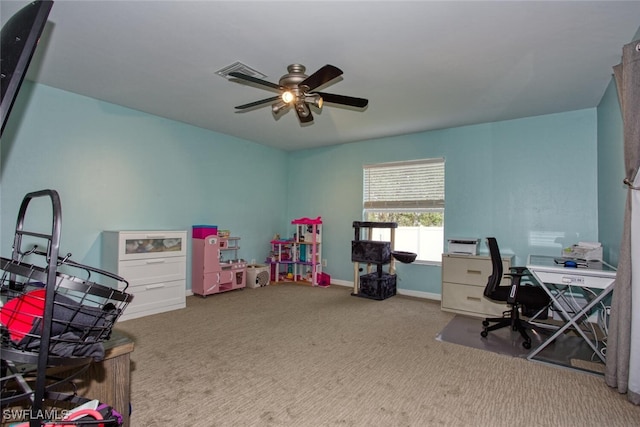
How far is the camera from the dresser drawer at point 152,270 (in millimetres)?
3650

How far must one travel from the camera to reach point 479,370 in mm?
2514

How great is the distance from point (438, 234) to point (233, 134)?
3.56 meters

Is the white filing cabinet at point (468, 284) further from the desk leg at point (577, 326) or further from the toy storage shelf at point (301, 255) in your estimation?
the toy storage shelf at point (301, 255)

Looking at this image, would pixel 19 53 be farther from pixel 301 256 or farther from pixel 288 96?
pixel 301 256

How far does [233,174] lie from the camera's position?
5383 mm

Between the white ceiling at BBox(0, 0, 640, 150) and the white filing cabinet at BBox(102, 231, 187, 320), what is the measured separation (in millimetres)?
1608

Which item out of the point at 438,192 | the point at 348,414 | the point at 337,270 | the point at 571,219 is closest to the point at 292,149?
the point at 337,270

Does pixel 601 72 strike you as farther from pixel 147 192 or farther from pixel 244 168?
pixel 147 192

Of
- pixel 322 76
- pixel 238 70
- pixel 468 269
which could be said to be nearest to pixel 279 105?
pixel 238 70

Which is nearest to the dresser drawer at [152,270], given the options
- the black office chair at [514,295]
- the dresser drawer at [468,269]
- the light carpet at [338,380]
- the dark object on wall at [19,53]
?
the light carpet at [338,380]

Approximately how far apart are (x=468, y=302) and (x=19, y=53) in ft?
14.3

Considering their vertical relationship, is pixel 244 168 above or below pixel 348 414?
above

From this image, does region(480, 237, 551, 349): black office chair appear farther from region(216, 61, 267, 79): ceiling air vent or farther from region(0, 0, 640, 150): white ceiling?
region(216, 61, 267, 79): ceiling air vent

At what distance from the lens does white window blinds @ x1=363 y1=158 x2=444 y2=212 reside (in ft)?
15.9
